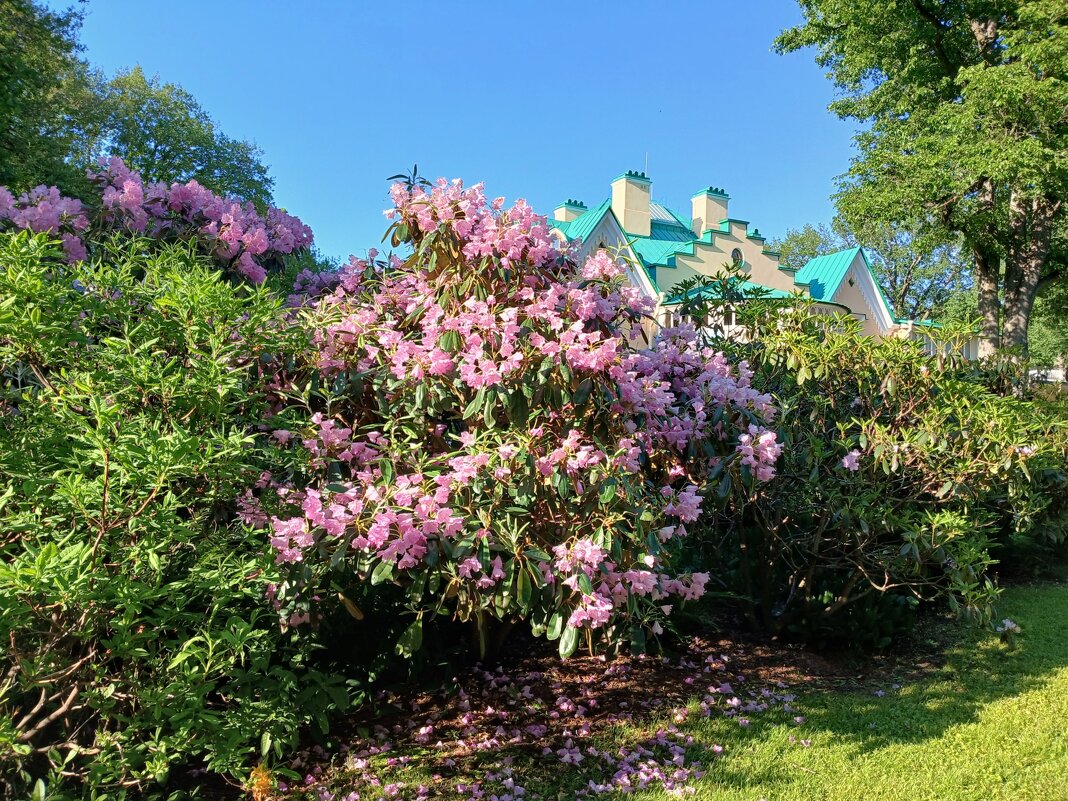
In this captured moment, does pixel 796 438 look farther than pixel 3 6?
No

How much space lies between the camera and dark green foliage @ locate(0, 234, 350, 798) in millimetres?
1940

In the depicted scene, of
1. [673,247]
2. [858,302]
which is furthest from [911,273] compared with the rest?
[673,247]

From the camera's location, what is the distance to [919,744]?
3.32 meters

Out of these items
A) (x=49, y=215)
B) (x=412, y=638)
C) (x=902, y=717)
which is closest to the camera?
(x=412, y=638)

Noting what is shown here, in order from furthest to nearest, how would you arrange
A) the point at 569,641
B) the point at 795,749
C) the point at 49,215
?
the point at 49,215
the point at 795,749
the point at 569,641

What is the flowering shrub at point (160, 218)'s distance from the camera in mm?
3480

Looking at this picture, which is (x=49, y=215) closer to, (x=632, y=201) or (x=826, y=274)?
(x=632, y=201)

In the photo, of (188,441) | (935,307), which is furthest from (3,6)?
(935,307)

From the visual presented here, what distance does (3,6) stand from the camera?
12.5 meters

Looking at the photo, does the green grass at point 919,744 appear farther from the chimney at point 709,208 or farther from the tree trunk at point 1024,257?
the chimney at point 709,208

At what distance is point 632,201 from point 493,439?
20078mm

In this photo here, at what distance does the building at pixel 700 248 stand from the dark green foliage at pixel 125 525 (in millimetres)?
15947

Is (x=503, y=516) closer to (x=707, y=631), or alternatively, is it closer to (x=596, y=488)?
(x=596, y=488)

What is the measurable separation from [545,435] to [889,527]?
230cm
